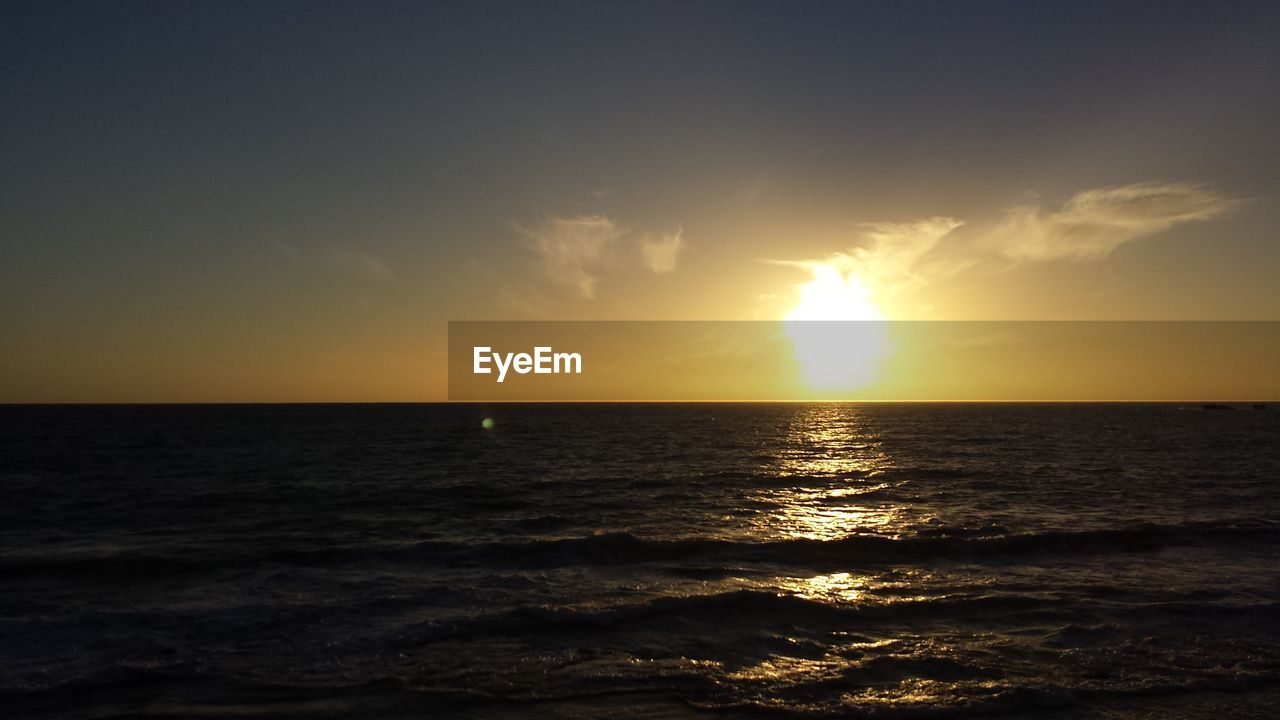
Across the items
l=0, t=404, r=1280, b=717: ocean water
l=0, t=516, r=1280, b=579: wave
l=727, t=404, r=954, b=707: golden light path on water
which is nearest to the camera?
l=0, t=404, r=1280, b=717: ocean water

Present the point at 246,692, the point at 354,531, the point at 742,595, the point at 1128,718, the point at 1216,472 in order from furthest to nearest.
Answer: the point at 1216,472, the point at 354,531, the point at 742,595, the point at 246,692, the point at 1128,718

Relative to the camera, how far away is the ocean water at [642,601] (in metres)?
10.8

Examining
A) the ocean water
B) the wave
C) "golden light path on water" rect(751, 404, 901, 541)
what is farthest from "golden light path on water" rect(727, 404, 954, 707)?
the wave

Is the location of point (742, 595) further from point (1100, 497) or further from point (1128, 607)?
point (1100, 497)

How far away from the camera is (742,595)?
16.4 metres

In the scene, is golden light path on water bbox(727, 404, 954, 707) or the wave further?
the wave

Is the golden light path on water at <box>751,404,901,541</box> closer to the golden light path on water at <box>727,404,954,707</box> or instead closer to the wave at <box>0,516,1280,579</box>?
the golden light path on water at <box>727,404,954,707</box>

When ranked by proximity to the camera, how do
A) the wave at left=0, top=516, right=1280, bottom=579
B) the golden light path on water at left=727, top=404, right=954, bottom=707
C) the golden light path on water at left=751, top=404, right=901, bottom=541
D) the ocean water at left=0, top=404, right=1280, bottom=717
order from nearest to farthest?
the ocean water at left=0, top=404, right=1280, bottom=717, the golden light path on water at left=727, top=404, right=954, bottom=707, the wave at left=0, top=516, right=1280, bottom=579, the golden light path on water at left=751, top=404, right=901, bottom=541

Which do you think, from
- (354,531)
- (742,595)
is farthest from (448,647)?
(354,531)

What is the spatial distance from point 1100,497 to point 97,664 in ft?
121

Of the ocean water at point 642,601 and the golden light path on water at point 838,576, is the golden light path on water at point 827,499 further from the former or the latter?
the ocean water at point 642,601

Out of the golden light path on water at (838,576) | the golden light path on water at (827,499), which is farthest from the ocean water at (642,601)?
the golden light path on water at (827,499)

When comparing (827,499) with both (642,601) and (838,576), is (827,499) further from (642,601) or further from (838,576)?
(642,601)

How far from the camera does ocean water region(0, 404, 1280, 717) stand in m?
10.8
